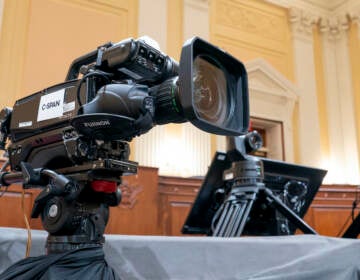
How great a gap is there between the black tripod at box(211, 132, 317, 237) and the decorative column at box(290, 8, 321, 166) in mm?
3828

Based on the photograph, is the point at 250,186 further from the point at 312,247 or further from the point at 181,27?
the point at 181,27

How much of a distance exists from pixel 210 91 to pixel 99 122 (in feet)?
0.83

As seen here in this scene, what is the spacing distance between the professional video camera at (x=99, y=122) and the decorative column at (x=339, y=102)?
17.3ft

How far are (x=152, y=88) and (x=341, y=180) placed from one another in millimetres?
5454

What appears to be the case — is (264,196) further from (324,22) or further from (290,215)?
(324,22)

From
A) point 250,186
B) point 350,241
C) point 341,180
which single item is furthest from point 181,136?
point 350,241

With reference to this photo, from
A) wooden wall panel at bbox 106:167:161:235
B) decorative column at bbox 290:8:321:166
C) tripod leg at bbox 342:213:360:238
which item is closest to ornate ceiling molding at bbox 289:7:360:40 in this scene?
decorative column at bbox 290:8:321:166

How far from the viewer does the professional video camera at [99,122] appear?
693mm

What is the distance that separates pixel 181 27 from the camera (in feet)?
16.5

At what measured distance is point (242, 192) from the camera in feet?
5.86

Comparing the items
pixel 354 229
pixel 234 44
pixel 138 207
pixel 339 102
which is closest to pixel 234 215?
pixel 354 229

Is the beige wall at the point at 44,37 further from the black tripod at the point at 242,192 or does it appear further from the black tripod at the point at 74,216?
the black tripod at the point at 74,216

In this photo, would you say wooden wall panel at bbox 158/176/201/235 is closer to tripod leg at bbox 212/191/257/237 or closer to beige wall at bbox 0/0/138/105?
beige wall at bbox 0/0/138/105

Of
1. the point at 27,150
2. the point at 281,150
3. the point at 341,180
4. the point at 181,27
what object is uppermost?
the point at 181,27
